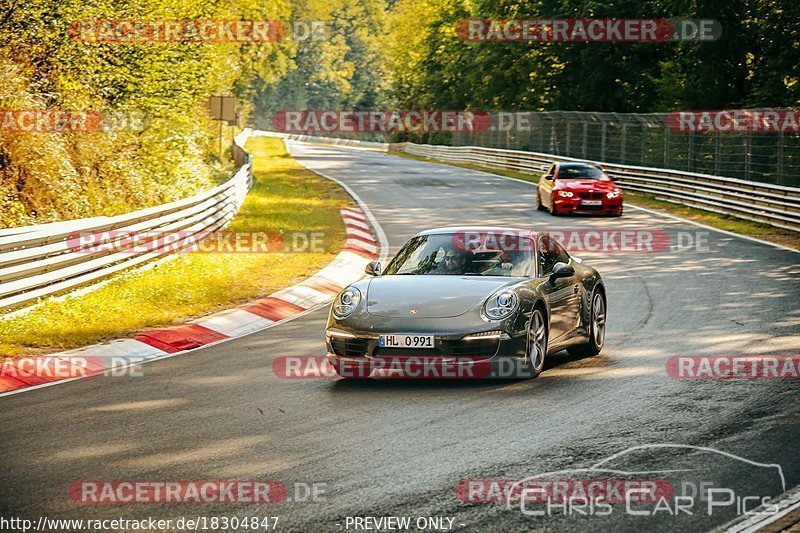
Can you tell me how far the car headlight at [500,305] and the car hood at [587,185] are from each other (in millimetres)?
18305

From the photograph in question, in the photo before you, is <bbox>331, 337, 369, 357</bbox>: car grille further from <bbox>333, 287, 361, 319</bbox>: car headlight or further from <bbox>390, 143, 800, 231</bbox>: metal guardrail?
<bbox>390, 143, 800, 231</bbox>: metal guardrail

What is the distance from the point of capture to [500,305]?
9320 mm

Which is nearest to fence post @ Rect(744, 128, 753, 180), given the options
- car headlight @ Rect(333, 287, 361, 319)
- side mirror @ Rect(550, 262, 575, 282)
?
side mirror @ Rect(550, 262, 575, 282)

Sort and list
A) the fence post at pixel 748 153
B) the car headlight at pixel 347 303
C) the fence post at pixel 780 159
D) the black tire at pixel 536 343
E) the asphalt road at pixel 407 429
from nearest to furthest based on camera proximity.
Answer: the asphalt road at pixel 407 429 < the black tire at pixel 536 343 < the car headlight at pixel 347 303 < the fence post at pixel 780 159 < the fence post at pixel 748 153

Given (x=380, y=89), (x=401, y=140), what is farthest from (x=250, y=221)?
(x=380, y=89)

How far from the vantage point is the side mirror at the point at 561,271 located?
1020 cm

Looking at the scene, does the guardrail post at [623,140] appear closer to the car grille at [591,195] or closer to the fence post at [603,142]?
the fence post at [603,142]

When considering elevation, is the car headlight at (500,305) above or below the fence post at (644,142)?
below

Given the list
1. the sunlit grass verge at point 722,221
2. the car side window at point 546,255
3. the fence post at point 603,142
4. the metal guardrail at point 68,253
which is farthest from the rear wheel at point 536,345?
the fence post at point 603,142

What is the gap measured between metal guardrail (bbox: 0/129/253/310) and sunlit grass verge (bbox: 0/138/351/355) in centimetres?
21

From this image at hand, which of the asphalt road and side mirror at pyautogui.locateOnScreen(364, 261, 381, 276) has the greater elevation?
side mirror at pyautogui.locateOnScreen(364, 261, 381, 276)

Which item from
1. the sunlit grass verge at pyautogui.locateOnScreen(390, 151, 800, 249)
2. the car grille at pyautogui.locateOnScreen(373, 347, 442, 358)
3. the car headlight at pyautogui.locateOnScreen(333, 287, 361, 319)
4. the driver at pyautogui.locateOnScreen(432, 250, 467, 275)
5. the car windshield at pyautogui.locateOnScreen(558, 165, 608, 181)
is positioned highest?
the car windshield at pyautogui.locateOnScreen(558, 165, 608, 181)

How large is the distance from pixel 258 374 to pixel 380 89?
13153cm

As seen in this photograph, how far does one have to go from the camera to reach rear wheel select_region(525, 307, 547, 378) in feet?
30.8
